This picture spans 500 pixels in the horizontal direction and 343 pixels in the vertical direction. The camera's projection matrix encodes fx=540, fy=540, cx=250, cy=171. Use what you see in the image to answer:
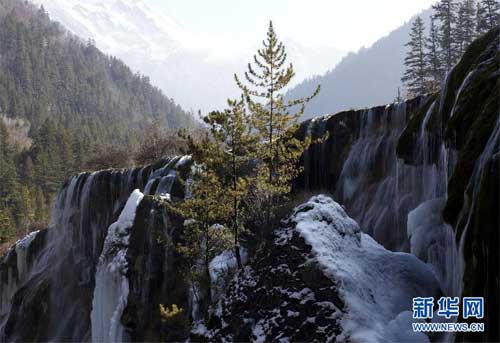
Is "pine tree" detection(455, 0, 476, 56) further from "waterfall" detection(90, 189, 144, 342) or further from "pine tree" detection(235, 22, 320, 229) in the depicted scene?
"waterfall" detection(90, 189, 144, 342)

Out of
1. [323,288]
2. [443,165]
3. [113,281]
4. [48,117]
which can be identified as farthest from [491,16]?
[48,117]

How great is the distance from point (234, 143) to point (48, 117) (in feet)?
350

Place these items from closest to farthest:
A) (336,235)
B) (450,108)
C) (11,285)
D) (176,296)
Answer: (336,235) < (450,108) < (176,296) < (11,285)

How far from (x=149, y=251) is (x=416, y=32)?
5183 cm

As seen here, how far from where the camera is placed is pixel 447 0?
188 feet

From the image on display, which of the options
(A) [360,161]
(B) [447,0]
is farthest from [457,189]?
(B) [447,0]

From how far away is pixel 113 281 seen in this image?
70.4ft

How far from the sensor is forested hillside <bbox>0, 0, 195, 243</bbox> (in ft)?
263

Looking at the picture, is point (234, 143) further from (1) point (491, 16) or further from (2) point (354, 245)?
(1) point (491, 16)

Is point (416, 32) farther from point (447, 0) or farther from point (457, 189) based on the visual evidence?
point (457, 189)

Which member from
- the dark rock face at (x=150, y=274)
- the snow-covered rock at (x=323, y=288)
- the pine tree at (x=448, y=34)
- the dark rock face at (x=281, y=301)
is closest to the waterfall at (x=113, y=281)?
the dark rock face at (x=150, y=274)

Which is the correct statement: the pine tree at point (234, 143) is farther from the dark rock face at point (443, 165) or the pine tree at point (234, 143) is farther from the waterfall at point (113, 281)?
the waterfall at point (113, 281)

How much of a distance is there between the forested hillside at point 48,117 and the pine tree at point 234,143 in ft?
178

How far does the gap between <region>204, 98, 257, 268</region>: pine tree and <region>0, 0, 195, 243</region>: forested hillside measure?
5421 cm
